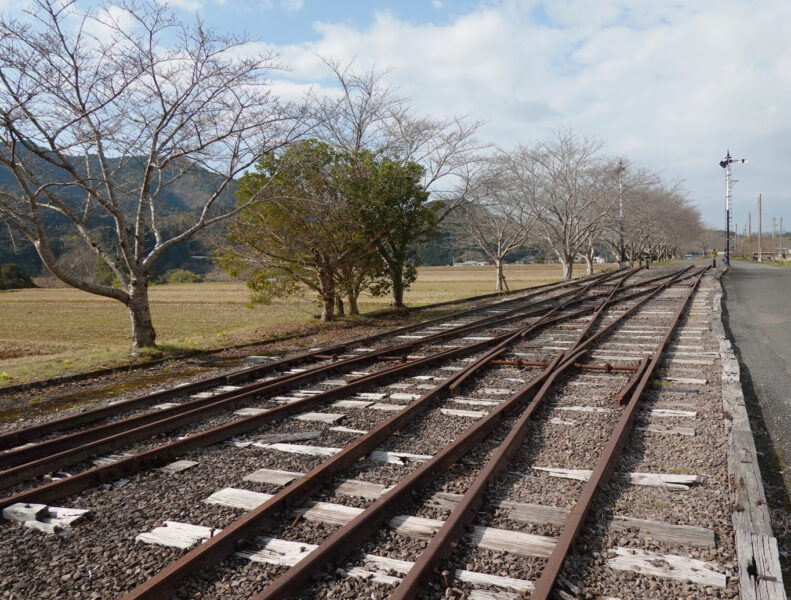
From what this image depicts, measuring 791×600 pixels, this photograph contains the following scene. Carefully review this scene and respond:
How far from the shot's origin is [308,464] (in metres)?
4.47

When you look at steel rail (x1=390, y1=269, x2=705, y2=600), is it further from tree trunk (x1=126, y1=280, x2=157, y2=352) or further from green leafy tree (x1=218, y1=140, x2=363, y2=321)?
green leafy tree (x1=218, y1=140, x2=363, y2=321)

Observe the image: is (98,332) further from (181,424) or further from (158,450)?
(158,450)

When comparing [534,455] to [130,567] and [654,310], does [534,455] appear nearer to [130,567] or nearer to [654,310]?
[130,567]

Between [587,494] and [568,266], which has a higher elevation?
[568,266]

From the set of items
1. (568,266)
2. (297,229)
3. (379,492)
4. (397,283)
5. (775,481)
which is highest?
(297,229)

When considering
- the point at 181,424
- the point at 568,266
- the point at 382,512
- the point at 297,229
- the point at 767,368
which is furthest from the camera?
the point at 568,266

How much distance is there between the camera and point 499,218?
100ft

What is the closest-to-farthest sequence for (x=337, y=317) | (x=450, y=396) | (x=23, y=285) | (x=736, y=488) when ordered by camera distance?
(x=736, y=488), (x=450, y=396), (x=337, y=317), (x=23, y=285)

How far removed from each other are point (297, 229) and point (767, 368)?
1068 cm

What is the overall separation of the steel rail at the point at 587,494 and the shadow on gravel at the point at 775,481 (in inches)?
41.1

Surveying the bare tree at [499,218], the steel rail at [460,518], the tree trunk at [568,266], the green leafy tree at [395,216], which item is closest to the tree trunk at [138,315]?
the green leafy tree at [395,216]

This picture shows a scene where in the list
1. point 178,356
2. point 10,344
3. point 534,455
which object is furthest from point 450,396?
point 10,344

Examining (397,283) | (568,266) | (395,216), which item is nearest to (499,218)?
(568,266)

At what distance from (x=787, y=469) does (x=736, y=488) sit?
1.09 meters
